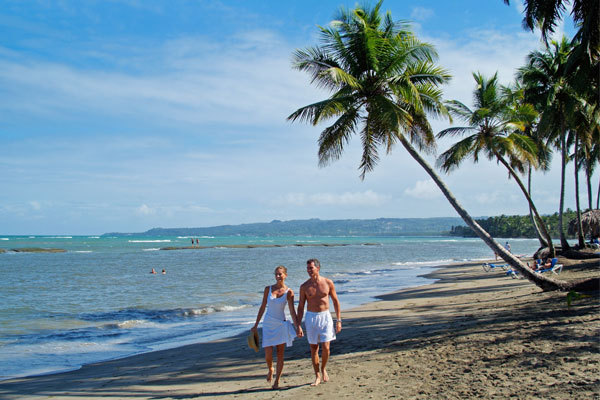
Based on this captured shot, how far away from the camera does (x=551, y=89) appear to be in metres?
18.9

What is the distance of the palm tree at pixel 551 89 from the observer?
18953 mm

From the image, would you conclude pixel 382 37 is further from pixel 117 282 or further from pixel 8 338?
pixel 117 282

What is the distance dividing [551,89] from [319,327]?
17.9 metres

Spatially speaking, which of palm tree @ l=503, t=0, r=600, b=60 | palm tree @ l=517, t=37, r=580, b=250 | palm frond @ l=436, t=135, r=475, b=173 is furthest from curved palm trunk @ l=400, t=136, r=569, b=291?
palm tree @ l=517, t=37, r=580, b=250

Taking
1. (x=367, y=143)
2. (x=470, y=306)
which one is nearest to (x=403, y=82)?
(x=367, y=143)

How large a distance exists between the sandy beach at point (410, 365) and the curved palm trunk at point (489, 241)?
403 millimetres

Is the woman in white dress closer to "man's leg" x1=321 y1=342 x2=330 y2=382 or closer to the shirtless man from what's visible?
the shirtless man

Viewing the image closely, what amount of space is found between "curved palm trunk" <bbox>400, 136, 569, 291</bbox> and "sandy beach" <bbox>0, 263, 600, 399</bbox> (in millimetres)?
403

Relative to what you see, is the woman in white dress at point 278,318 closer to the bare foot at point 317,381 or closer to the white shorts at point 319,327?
the white shorts at point 319,327

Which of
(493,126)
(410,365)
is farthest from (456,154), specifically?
(410,365)

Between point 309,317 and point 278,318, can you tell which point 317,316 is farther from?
point 278,318

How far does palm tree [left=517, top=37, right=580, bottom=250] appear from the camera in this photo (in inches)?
746

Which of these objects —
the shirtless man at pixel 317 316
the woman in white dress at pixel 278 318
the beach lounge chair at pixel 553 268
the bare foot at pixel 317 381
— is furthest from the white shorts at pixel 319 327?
the beach lounge chair at pixel 553 268

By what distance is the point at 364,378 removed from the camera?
5.72 metres
